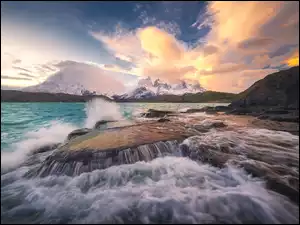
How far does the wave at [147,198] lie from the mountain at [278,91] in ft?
83.7

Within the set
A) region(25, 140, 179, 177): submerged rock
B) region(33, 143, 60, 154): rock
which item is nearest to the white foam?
region(33, 143, 60, 154): rock

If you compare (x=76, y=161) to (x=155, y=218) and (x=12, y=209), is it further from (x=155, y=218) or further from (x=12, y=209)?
(x=155, y=218)

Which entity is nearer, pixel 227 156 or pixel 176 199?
pixel 176 199

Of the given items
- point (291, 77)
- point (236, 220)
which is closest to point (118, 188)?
point (236, 220)

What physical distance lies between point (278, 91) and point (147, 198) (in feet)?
122

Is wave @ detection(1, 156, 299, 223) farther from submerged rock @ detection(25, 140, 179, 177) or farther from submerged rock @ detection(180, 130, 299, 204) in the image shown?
submerged rock @ detection(180, 130, 299, 204)

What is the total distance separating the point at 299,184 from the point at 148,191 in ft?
18.2

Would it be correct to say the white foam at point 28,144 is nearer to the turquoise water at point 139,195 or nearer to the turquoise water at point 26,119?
the turquoise water at point 139,195

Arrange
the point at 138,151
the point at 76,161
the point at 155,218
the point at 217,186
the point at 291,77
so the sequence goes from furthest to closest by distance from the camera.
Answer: the point at 291,77 → the point at 138,151 → the point at 76,161 → the point at 217,186 → the point at 155,218

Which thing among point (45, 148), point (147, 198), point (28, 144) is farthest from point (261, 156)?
point (28, 144)

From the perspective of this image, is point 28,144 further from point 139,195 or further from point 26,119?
point 26,119

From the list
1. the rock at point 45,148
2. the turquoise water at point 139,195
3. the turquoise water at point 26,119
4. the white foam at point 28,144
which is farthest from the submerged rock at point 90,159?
the rock at point 45,148

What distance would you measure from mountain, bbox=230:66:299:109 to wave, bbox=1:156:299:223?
25.5 metres

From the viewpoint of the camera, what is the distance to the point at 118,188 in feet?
21.7
